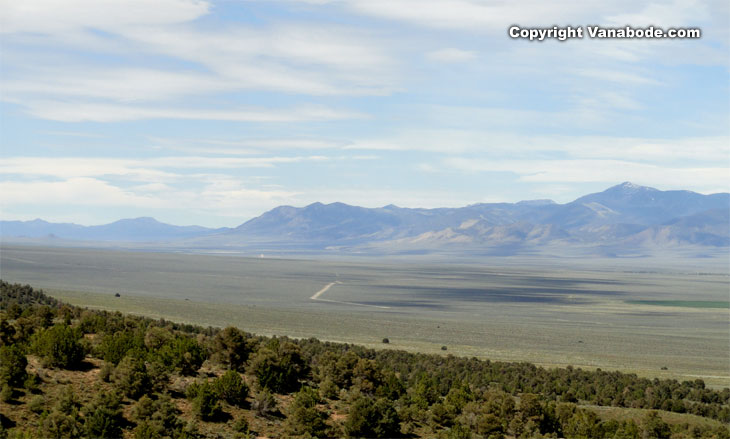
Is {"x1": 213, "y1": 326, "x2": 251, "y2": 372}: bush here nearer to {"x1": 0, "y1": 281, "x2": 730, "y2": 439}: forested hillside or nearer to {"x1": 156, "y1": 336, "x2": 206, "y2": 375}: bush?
{"x1": 0, "y1": 281, "x2": 730, "y2": 439}: forested hillside

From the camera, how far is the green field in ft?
187

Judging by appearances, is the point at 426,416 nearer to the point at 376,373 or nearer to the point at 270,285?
the point at 376,373

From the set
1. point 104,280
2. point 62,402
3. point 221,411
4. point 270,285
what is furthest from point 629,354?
point 104,280

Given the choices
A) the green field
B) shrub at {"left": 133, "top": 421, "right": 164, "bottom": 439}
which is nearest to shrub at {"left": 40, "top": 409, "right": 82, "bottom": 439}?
shrub at {"left": 133, "top": 421, "right": 164, "bottom": 439}

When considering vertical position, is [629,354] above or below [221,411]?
below

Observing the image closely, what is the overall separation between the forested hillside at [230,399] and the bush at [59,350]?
4cm

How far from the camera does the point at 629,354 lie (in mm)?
57219

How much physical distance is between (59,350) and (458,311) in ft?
230

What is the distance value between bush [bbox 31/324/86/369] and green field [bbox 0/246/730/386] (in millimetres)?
32512

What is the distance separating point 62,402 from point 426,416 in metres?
11.6

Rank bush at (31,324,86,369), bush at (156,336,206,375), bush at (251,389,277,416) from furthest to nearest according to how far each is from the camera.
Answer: bush at (156,336,206,375)
bush at (31,324,86,369)
bush at (251,389,277,416)

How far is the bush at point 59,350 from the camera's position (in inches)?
929

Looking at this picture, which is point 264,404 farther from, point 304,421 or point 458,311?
point 458,311

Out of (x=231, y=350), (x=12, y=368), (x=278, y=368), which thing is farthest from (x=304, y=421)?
(x=12, y=368)
